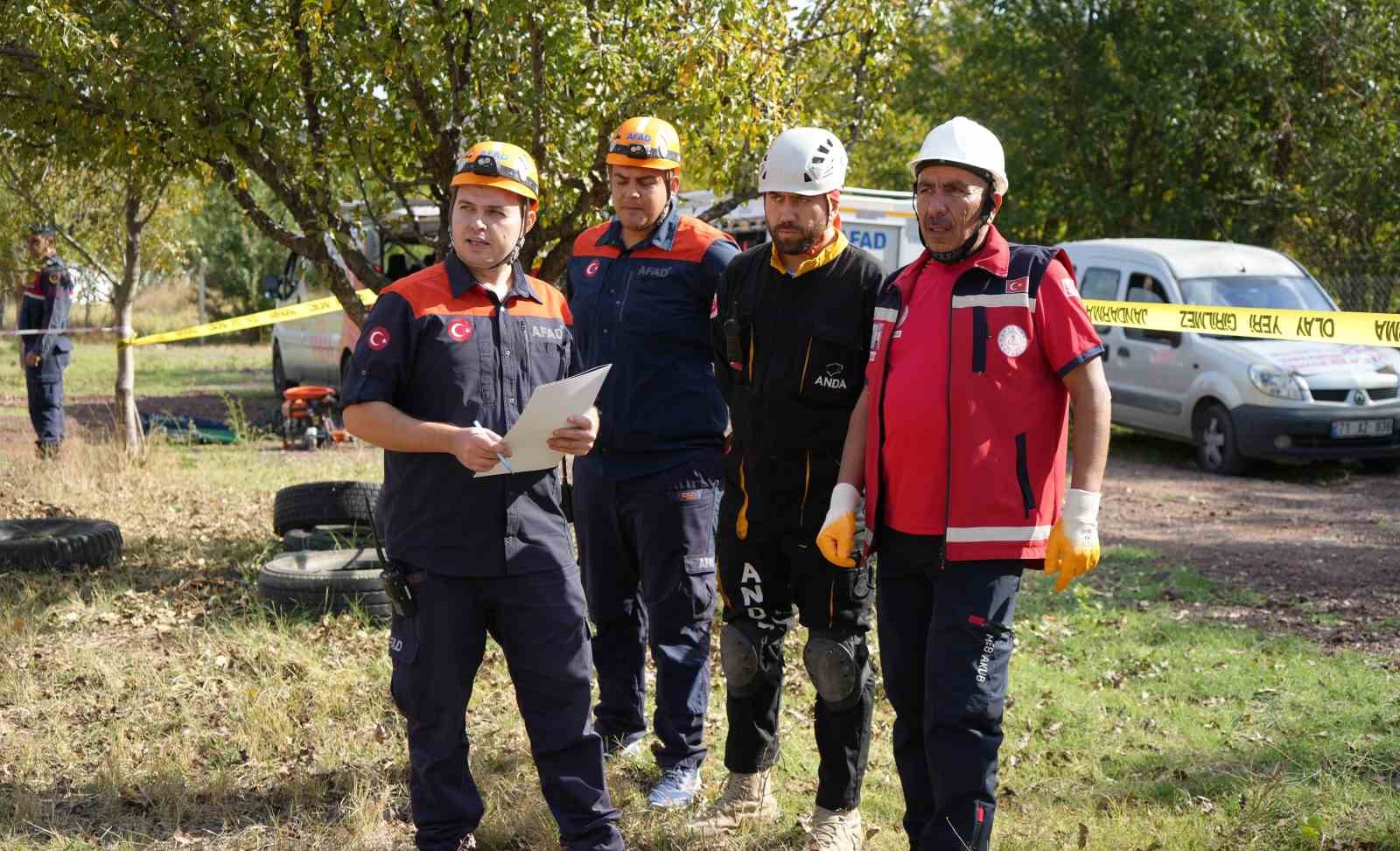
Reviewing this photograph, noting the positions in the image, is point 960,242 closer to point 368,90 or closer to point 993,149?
point 993,149

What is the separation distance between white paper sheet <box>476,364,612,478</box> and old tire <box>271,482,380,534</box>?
419cm

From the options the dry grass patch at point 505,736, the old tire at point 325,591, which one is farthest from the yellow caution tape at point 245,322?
the old tire at point 325,591

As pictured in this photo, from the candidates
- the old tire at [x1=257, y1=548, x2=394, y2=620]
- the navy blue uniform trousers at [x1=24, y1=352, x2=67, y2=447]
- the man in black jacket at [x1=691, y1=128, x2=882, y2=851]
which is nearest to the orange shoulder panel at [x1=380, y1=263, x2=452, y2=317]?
the man in black jacket at [x1=691, y1=128, x2=882, y2=851]

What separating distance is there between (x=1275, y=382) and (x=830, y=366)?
8847mm

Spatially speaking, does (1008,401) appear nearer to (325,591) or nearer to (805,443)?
(805,443)

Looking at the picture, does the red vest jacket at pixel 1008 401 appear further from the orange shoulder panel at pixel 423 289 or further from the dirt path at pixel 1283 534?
A: the dirt path at pixel 1283 534

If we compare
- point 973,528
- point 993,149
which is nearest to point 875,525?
point 973,528

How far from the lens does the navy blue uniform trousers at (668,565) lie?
15.7ft

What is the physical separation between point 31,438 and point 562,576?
37.1 ft

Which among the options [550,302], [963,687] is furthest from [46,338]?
[963,687]

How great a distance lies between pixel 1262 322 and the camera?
9578 mm

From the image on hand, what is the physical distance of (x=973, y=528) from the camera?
354cm

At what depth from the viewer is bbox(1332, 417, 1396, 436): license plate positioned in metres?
11.6

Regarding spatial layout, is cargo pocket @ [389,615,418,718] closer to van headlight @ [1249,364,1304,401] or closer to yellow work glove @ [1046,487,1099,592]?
yellow work glove @ [1046,487,1099,592]
